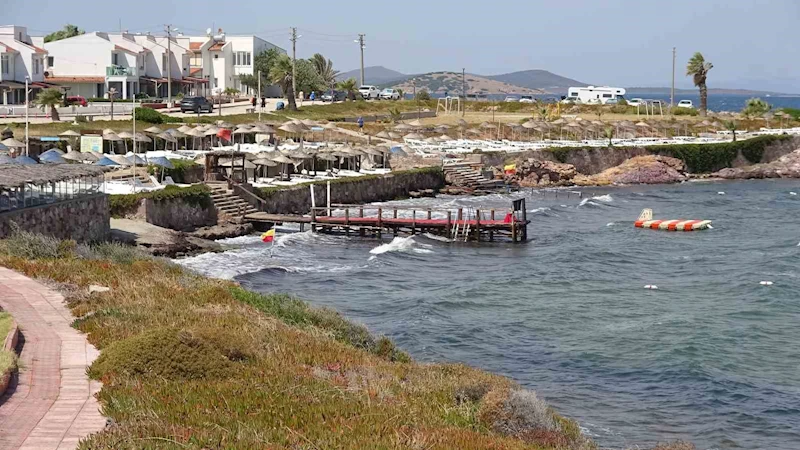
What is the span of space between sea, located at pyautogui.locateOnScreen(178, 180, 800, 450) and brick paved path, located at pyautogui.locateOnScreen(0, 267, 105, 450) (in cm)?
974

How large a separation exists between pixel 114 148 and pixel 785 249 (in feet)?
Answer: 112

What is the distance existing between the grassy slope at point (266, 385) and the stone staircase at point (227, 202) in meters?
25.9

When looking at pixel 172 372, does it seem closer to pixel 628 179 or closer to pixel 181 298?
pixel 181 298

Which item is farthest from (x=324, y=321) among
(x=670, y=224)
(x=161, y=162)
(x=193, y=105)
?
(x=193, y=105)

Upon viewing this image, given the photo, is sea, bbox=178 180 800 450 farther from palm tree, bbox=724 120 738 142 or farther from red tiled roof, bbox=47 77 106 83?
red tiled roof, bbox=47 77 106 83

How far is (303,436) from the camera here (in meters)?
A: 14.5

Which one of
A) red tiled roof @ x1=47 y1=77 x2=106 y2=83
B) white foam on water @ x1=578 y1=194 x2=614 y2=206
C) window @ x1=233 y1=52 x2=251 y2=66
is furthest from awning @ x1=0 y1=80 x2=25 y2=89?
white foam on water @ x1=578 y1=194 x2=614 y2=206

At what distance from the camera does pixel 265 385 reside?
17609 mm

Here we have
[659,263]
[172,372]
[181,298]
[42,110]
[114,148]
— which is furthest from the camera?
[42,110]

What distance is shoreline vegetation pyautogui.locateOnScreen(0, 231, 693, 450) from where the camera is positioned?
48.3 ft

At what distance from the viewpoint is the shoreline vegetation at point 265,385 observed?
1473 cm

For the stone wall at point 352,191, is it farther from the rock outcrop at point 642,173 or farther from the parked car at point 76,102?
the parked car at point 76,102

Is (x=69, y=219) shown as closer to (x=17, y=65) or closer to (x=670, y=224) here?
(x=670, y=224)

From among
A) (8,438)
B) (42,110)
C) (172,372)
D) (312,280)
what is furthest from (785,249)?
(42,110)
